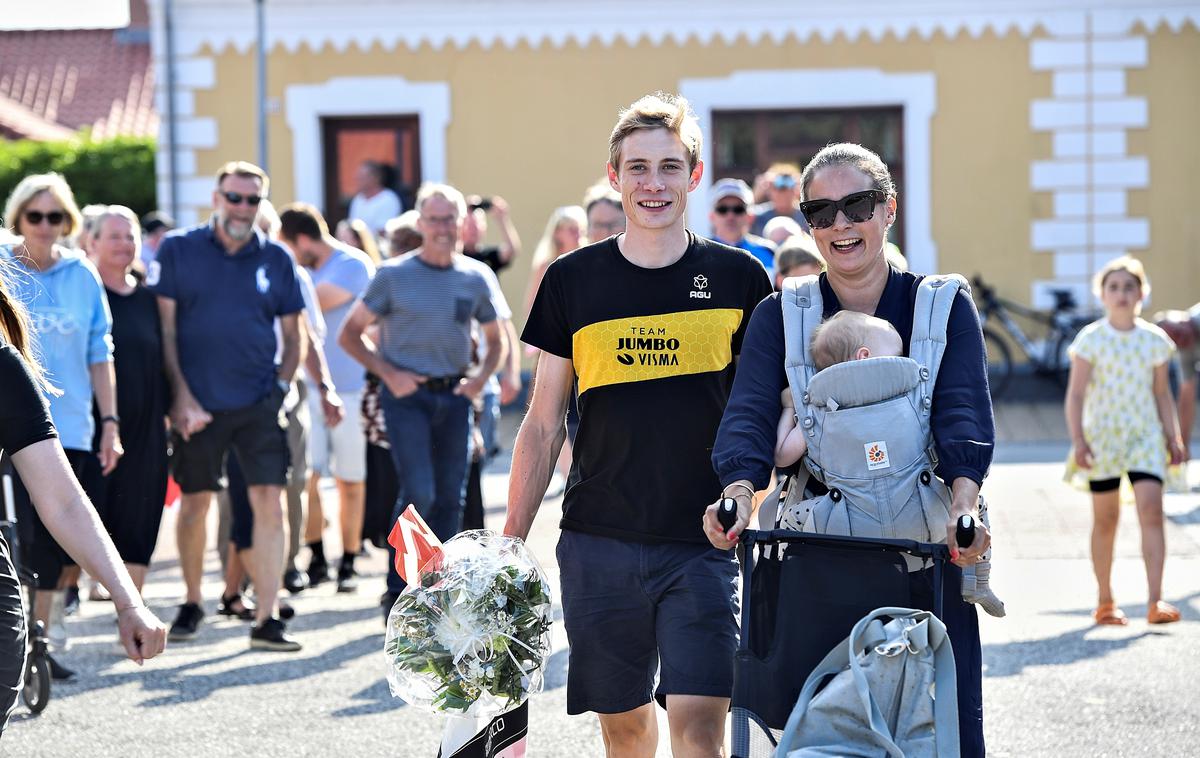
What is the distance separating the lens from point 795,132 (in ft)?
61.2

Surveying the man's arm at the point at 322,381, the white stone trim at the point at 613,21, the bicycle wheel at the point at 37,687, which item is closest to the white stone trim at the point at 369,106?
the white stone trim at the point at 613,21

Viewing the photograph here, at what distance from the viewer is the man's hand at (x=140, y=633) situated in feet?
12.4

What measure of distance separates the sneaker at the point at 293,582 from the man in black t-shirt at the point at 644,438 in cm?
522

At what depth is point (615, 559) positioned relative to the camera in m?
4.60

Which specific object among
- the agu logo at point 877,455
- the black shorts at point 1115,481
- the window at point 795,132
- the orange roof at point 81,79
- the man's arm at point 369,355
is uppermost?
the orange roof at point 81,79

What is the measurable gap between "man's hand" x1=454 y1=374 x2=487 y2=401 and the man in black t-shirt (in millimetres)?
3773

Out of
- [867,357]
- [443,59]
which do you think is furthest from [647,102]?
[443,59]

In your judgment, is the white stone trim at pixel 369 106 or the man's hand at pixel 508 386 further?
the white stone trim at pixel 369 106

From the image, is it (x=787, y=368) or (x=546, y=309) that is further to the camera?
(x=546, y=309)

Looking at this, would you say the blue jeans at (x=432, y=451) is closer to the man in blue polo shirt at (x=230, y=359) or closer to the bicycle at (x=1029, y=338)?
the man in blue polo shirt at (x=230, y=359)

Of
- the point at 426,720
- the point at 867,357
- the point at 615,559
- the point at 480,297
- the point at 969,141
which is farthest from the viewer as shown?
the point at 969,141

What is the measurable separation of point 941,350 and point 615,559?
105cm

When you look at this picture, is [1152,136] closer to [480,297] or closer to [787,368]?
[480,297]

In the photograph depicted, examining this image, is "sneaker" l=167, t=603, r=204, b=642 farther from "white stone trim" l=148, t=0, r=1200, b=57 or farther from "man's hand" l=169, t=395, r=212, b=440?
"white stone trim" l=148, t=0, r=1200, b=57
